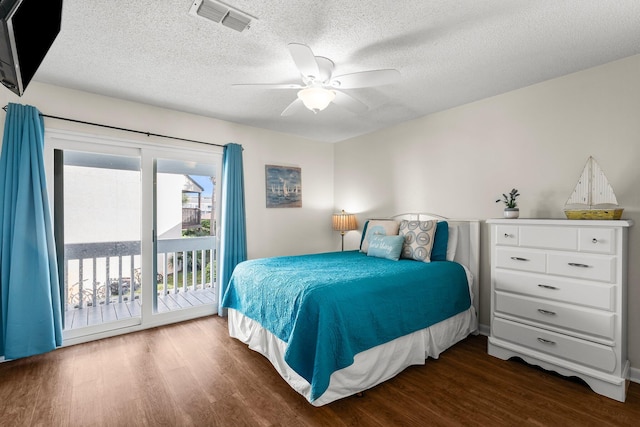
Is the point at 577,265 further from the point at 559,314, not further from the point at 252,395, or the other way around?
the point at 252,395

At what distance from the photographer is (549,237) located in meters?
2.37

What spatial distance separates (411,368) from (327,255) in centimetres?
153

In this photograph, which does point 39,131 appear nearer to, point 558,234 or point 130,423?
point 130,423

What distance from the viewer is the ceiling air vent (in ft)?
5.76

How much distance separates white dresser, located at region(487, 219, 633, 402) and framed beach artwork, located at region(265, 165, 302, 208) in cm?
277

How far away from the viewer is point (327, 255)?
362 centimetres

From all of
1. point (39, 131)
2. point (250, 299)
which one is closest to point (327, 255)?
point (250, 299)

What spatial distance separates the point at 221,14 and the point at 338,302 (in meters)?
1.98

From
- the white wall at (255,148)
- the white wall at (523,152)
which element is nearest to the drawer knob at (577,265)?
the white wall at (523,152)

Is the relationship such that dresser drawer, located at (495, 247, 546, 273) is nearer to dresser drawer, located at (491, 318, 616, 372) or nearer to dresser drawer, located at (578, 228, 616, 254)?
dresser drawer, located at (578, 228, 616, 254)

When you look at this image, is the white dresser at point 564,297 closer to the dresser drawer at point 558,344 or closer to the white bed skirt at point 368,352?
the dresser drawer at point 558,344

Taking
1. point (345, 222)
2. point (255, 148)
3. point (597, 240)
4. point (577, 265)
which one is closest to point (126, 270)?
point (255, 148)

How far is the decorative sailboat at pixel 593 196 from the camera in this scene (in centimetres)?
219

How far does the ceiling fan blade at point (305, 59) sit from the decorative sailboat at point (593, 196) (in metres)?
2.24
